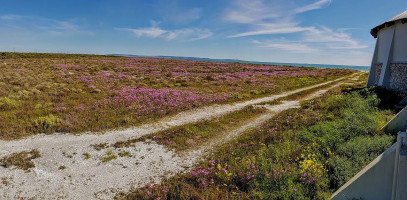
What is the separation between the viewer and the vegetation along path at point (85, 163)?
7.32m

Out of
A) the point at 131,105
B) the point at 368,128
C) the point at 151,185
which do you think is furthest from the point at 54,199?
the point at 368,128

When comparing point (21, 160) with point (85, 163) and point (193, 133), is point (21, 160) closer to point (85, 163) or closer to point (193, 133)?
point (85, 163)

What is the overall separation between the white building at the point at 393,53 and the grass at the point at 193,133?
16589 mm

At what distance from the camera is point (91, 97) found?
69.8ft

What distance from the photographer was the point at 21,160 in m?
8.88

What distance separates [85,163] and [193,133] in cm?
588

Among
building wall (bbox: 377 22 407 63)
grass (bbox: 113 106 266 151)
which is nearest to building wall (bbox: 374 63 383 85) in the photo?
building wall (bbox: 377 22 407 63)

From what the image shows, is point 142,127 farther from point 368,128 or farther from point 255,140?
point 368,128

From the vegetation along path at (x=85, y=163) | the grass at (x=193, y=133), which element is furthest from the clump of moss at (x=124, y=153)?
the grass at (x=193, y=133)

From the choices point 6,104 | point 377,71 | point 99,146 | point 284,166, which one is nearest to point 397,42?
point 377,71

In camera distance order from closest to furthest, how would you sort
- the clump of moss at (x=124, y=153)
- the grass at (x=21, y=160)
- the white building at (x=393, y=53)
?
the grass at (x=21, y=160) < the clump of moss at (x=124, y=153) < the white building at (x=393, y=53)

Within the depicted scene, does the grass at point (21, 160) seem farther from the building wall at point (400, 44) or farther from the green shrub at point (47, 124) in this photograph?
the building wall at point (400, 44)

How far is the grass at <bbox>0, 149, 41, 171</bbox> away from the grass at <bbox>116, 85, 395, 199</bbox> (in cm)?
459

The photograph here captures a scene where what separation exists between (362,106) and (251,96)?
11947mm
